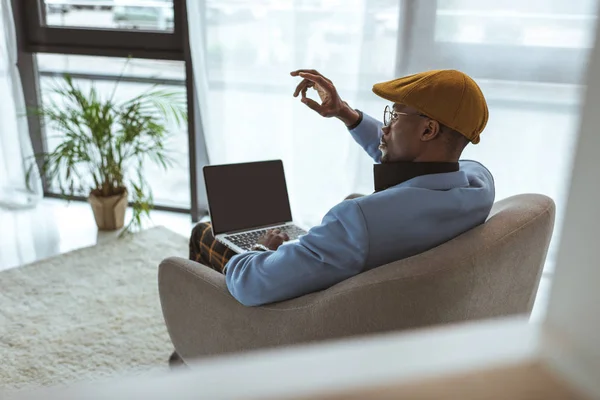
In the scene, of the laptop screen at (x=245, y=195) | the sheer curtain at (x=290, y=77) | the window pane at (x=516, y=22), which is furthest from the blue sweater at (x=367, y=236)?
the sheer curtain at (x=290, y=77)

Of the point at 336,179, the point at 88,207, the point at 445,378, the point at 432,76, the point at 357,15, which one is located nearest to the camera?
the point at 445,378

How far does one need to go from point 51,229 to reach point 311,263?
2305 mm

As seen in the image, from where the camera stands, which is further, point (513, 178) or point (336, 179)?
point (336, 179)

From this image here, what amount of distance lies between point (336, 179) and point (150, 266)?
97 cm

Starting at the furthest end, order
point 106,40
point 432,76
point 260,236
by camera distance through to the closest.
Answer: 1. point 106,40
2. point 260,236
3. point 432,76

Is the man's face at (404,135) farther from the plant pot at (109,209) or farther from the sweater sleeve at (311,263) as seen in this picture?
the plant pot at (109,209)

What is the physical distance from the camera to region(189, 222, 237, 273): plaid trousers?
1845 millimetres

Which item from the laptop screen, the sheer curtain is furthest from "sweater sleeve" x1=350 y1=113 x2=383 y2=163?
the sheer curtain

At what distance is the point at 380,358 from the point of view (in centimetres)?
29

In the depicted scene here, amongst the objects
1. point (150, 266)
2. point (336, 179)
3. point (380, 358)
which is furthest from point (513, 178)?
point (380, 358)

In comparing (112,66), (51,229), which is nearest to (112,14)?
(112,66)

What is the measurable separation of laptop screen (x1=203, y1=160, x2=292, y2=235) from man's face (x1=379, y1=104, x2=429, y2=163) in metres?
0.56

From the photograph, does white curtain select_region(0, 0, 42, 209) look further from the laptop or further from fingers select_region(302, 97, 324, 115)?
fingers select_region(302, 97, 324, 115)

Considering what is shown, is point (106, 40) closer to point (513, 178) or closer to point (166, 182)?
point (166, 182)
